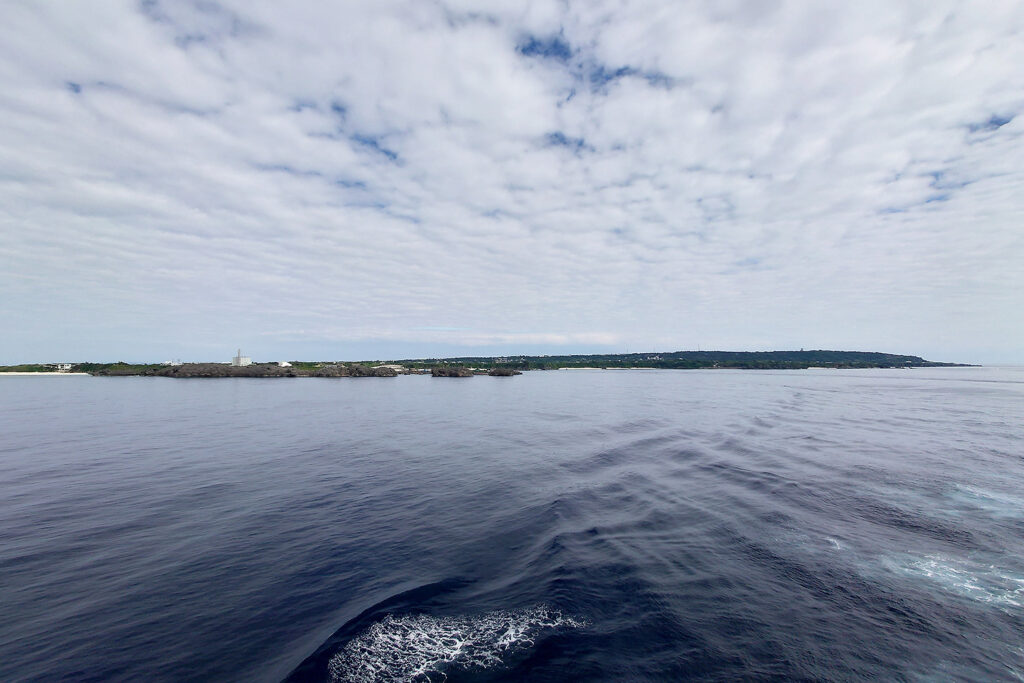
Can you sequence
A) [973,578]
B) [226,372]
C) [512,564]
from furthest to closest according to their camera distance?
[226,372] → [512,564] → [973,578]

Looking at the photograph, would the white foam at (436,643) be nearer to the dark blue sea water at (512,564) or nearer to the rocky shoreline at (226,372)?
the dark blue sea water at (512,564)

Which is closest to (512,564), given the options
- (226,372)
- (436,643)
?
(436,643)

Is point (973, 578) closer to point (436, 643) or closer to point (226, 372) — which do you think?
point (436, 643)

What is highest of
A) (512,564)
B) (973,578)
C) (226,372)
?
(226,372)

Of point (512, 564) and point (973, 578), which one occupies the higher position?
point (512, 564)

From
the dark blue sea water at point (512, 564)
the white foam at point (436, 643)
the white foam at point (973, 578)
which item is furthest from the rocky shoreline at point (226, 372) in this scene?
the white foam at point (973, 578)

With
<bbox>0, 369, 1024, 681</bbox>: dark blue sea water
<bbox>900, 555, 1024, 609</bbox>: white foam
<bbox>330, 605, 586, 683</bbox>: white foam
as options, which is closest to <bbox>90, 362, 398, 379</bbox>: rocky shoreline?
<bbox>0, 369, 1024, 681</bbox>: dark blue sea water

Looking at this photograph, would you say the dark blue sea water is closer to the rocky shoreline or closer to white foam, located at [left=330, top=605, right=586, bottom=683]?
white foam, located at [left=330, top=605, right=586, bottom=683]
